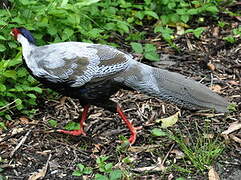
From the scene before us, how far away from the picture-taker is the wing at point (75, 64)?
5.30m

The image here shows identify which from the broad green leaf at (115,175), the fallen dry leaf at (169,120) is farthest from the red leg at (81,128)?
the broad green leaf at (115,175)

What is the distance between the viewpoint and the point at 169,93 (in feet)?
18.1

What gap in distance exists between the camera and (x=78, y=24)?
6602mm

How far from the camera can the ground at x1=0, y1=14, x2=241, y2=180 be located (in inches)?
202

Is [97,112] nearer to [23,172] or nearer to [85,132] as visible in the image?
[85,132]

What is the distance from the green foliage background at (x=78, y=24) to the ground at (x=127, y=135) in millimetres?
353

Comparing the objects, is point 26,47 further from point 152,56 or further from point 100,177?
point 152,56

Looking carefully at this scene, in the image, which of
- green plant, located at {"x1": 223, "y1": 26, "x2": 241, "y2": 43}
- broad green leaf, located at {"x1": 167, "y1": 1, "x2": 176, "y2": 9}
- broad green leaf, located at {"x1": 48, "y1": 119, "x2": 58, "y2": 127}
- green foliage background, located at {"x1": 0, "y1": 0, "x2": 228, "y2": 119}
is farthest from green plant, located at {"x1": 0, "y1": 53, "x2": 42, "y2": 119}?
green plant, located at {"x1": 223, "y1": 26, "x2": 241, "y2": 43}

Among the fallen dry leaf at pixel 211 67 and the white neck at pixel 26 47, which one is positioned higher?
the white neck at pixel 26 47

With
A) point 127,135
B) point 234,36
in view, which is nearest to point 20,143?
point 127,135

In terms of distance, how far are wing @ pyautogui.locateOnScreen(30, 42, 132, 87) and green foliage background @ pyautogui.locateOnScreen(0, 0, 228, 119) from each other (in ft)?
1.83

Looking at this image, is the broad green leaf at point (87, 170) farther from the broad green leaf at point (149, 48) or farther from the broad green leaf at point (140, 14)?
the broad green leaf at point (140, 14)

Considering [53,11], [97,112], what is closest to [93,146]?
[97,112]

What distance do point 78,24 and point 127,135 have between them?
164cm
